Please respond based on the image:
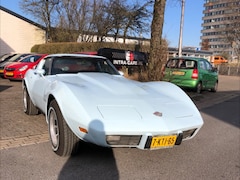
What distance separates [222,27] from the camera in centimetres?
4750

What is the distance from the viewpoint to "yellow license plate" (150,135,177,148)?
10.8 feet

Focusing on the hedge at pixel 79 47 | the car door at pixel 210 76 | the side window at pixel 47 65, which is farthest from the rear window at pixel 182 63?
the hedge at pixel 79 47

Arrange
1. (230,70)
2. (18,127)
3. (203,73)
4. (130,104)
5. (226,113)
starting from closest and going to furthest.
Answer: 1. (130,104)
2. (18,127)
3. (226,113)
4. (203,73)
5. (230,70)

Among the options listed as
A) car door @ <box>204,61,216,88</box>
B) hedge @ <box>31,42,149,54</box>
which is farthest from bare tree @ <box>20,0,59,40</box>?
car door @ <box>204,61,216,88</box>

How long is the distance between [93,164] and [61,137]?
0.56 metres

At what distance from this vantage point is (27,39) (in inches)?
1235

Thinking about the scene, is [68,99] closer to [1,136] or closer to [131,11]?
[1,136]

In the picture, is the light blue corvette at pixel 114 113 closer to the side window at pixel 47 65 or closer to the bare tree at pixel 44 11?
the side window at pixel 47 65

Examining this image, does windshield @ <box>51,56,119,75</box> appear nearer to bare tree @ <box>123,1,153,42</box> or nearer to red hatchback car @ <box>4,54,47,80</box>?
red hatchback car @ <box>4,54,47,80</box>

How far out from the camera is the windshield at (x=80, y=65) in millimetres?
4883

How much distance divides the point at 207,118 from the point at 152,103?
3.63m

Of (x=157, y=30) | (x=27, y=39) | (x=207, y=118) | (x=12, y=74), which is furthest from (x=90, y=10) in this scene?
(x=207, y=118)

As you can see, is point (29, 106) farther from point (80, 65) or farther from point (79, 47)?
point (79, 47)

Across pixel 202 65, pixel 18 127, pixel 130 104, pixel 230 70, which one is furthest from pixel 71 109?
pixel 230 70
